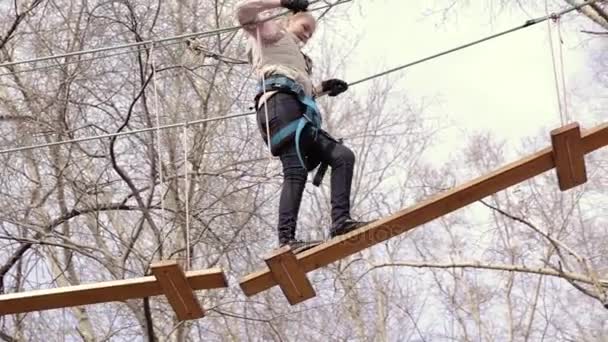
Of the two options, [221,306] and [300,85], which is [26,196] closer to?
[221,306]

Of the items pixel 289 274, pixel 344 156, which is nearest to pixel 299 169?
pixel 344 156

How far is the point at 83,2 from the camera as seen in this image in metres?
7.03

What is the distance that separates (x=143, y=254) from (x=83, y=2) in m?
2.05

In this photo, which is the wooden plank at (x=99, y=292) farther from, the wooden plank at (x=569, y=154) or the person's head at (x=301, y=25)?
the wooden plank at (x=569, y=154)

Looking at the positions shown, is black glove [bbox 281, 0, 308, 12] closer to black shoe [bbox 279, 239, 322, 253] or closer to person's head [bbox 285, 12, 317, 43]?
person's head [bbox 285, 12, 317, 43]

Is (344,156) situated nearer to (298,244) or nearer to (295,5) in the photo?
(298,244)

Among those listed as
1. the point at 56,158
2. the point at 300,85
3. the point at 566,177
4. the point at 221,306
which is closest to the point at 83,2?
the point at 56,158

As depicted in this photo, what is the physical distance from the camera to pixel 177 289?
11.4 ft

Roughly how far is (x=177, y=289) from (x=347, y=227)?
2.37ft

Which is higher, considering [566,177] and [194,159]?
[194,159]

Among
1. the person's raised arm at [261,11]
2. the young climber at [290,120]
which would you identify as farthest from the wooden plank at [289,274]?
the person's raised arm at [261,11]

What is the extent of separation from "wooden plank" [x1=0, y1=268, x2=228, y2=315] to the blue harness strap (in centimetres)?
64

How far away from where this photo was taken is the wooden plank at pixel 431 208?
339cm

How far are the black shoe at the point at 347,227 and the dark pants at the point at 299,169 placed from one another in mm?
19
